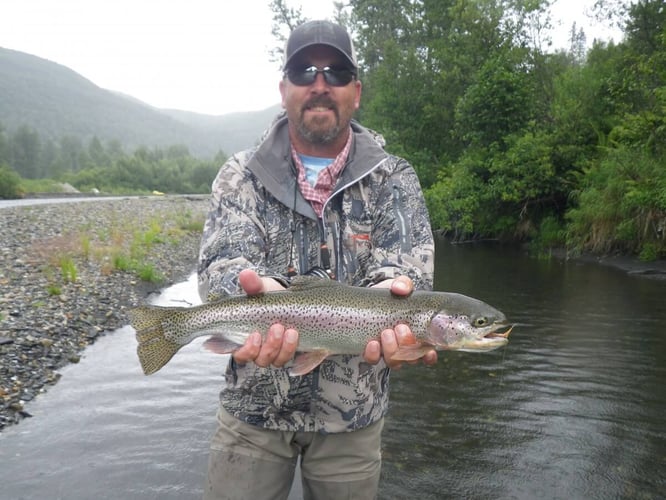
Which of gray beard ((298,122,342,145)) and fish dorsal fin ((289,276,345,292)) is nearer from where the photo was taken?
fish dorsal fin ((289,276,345,292))

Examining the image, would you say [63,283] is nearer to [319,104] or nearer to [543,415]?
[543,415]

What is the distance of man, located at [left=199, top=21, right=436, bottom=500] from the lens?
2.92m

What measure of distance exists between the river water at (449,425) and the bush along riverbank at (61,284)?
1.32ft

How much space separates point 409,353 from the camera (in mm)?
2984

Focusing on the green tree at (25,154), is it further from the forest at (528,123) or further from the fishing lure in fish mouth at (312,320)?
the fishing lure in fish mouth at (312,320)

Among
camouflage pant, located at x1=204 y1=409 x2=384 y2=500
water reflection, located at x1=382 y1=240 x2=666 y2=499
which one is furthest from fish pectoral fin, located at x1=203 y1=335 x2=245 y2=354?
water reflection, located at x1=382 y1=240 x2=666 y2=499

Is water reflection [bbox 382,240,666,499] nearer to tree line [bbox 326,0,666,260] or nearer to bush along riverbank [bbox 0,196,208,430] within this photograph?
bush along riverbank [bbox 0,196,208,430]

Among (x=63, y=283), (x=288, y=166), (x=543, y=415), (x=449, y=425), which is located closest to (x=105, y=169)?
(x=63, y=283)

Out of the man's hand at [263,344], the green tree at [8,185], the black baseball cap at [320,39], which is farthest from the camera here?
the green tree at [8,185]

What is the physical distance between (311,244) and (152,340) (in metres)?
1.11

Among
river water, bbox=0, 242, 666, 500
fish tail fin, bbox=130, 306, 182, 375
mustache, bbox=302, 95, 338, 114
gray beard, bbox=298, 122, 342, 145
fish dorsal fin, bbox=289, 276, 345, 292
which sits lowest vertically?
river water, bbox=0, 242, 666, 500

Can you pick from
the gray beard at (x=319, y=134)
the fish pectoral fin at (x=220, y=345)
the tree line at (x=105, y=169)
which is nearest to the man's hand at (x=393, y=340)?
the fish pectoral fin at (x=220, y=345)

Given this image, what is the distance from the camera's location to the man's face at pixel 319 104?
3037 mm

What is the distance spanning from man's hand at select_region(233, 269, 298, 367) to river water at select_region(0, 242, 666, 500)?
11.3 feet
